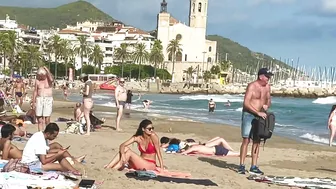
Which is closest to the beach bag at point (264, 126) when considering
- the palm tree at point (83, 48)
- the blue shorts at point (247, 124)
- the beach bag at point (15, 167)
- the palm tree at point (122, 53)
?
the blue shorts at point (247, 124)

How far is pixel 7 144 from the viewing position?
782 cm

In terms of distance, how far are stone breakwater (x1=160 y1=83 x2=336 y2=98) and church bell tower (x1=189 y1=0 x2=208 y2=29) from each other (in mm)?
20488

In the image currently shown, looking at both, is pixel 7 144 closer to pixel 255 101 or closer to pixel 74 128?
pixel 255 101

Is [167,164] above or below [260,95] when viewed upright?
below

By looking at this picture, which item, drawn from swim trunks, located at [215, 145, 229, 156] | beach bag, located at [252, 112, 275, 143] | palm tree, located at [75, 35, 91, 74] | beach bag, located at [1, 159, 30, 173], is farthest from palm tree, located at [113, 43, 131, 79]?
beach bag, located at [1, 159, 30, 173]

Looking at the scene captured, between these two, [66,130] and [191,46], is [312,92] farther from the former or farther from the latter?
[66,130]

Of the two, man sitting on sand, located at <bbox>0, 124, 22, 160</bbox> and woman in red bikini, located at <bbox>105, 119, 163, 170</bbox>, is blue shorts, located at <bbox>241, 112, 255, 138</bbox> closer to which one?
woman in red bikini, located at <bbox>105, 119, 163, 170</bbox>

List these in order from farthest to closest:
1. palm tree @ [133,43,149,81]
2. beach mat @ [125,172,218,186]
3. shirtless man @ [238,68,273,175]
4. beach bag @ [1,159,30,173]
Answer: palm tree @ [133,43,149,81], shirtless man @ [238,68,273,175], beach mat @ [125,172,218,186], beach bag @ [1,159,30,173]

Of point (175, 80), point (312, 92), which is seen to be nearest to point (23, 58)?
point (175, 80)

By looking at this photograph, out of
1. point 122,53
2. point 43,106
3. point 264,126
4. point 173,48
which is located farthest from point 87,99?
point 173,48

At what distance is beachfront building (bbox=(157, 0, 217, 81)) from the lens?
126312mm

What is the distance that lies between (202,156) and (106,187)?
456 cm

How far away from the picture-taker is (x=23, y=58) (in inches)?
3797

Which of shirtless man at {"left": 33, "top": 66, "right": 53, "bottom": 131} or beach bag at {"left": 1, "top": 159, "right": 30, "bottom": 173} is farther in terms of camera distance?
shirtless man at {"left": 33, "top": 66, "right": 53, "bottom": 131}
